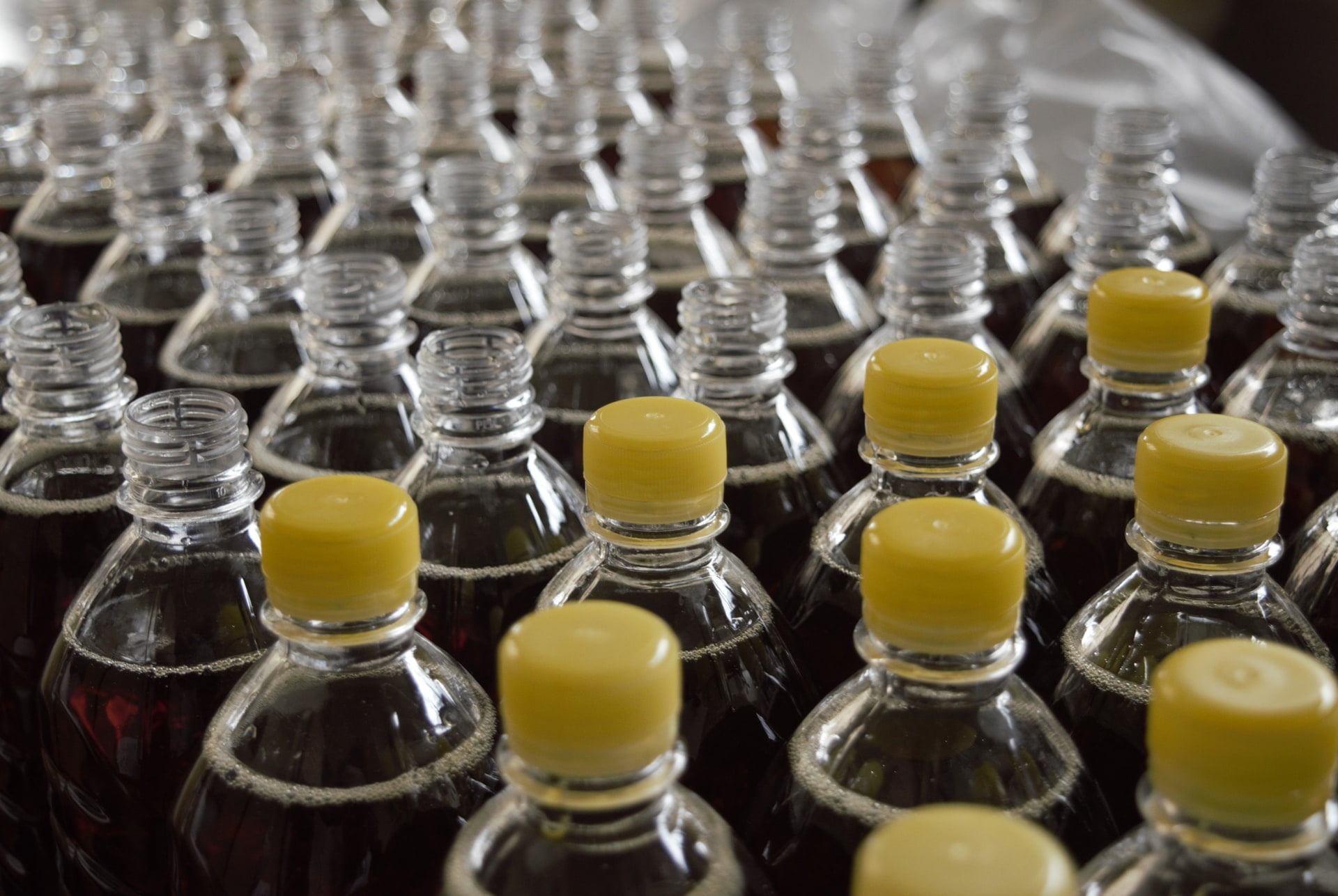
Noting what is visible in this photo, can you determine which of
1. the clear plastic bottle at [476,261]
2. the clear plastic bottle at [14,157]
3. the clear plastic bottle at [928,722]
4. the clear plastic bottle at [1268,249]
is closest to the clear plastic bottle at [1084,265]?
the clear plastic bottle at [1268,249]

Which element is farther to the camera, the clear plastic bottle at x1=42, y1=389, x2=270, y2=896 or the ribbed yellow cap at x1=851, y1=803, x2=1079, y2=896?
the clear plastic bottle at x1=42, y1=389, x2=270, y2=896

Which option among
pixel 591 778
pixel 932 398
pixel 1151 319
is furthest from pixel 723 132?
pixel 591 778

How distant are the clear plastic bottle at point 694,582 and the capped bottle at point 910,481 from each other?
0.06m

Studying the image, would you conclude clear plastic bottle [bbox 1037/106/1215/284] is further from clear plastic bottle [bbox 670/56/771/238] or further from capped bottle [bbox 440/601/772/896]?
capped bottle [bbox 440/601/772/896]

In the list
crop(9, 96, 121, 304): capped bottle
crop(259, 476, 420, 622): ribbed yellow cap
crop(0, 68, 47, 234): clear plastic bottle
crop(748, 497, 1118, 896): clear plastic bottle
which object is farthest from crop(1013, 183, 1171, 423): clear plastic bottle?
crop(0, 68, 47, 234): clear plastic bottle

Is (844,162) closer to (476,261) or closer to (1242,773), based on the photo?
(476,261)

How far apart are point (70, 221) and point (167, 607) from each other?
77 cm

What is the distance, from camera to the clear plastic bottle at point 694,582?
688 millimetres

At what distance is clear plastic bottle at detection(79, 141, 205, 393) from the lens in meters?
1.27

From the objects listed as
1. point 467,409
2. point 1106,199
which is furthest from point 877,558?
point 1106,199

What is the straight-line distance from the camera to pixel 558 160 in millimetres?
1434

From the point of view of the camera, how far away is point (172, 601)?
81 centimetres

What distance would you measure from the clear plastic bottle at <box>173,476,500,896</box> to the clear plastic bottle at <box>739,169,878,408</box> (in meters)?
0.55

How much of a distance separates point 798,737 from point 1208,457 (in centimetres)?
22
